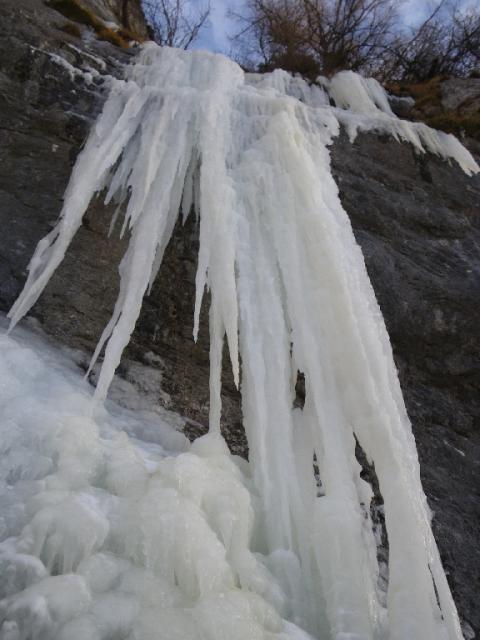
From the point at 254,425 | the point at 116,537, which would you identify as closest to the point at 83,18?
the point at 254,425

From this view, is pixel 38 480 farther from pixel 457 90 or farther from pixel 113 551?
pixel 457 90

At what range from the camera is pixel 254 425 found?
253 centimetres

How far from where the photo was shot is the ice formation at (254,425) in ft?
5.62

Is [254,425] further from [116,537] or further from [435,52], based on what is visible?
[435,52]

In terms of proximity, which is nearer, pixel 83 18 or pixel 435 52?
pixel 83 18

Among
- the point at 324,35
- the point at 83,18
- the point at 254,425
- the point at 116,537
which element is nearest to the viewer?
the point at 116,537

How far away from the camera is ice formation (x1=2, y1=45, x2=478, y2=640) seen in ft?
5.62

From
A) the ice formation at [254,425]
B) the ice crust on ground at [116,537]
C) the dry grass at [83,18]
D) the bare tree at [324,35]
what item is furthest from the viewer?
the bare tree at [324,35]

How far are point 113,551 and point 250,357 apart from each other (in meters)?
1.18

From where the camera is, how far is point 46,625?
56.8 inches

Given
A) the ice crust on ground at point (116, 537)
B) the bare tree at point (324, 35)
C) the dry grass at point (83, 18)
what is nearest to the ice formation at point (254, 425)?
the ice crust on ground at point (116, 537)

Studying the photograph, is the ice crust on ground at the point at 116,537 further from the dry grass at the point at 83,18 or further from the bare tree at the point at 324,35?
the bare tree at the point at 324,35

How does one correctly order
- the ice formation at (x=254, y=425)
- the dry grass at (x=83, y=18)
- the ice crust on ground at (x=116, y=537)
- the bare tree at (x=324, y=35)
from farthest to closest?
the bare tree at (x=324, y=35), the dry grass at (x=83, y=18), the ice formation at (x=254, y=425), the ice crust on ground at (x=116, y=537)

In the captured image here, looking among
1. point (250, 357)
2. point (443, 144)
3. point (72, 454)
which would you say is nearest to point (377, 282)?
point (250, 357)
